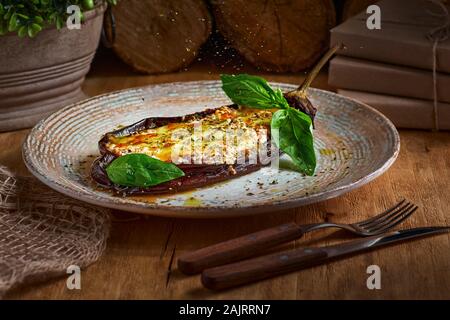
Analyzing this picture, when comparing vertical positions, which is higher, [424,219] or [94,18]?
[94,18]

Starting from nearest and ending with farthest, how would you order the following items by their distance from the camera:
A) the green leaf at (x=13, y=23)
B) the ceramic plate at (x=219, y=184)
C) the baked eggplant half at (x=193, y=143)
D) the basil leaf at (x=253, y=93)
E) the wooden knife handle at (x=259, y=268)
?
the wooden knife handle at (x=259, y=268) → the ceramic plate at (x=219, y=184) → the baked eggplant half at (x=193, y=143) → the basil leaf at (x=253, y=93) → the green leaf at (x=13, y=23)

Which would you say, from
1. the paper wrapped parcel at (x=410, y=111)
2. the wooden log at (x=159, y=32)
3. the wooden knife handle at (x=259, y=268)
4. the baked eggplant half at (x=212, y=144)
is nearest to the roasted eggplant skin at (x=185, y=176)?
the baked eggplant half at (x=212, y=144)

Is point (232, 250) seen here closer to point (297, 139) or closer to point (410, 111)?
point (297, 139)

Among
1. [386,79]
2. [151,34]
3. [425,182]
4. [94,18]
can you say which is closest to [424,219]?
[425,182]

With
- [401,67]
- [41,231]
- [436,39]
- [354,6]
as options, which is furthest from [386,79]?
[41,231]

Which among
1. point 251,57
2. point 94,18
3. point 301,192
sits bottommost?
point 251,57

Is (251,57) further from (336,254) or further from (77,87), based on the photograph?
(336,254)

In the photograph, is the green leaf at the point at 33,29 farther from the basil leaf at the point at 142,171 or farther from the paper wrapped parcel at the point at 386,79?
the paper wrapped parcel at the point at 386,79
